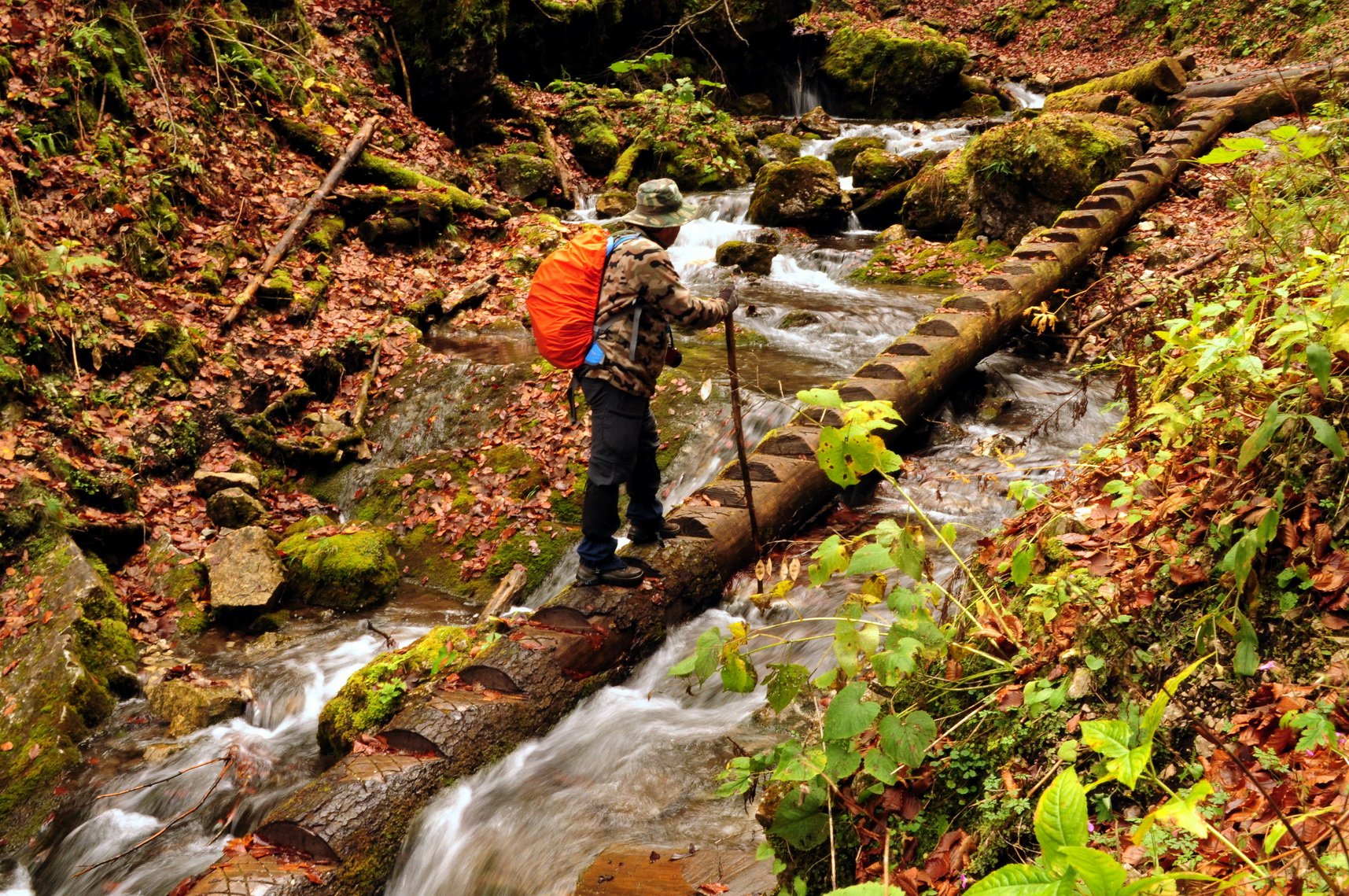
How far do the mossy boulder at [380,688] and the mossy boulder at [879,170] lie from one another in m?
12.5

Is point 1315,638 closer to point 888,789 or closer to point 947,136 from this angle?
point 888,789

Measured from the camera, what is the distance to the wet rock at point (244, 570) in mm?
6855

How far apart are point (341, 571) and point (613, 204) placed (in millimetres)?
10267

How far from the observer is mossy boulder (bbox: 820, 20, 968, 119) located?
2206 cm

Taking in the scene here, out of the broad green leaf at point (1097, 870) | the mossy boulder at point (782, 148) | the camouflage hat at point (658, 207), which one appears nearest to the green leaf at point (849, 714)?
the broad green leaf at point (1097, 870)

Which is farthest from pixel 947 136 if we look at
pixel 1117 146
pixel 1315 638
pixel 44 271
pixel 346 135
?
pixel 1315 638

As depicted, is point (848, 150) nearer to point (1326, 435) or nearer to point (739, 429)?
point (739, 429)

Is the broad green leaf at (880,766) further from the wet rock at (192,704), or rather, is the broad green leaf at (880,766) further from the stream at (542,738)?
the wet rock at (192,704)

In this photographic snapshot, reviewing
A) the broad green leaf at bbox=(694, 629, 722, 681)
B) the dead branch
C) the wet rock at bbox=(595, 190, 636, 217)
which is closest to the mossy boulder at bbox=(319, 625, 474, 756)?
the broad green leaf at bbox=(694, 629, 722, 681)

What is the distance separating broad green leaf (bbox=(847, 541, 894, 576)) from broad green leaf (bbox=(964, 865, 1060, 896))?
1.17m

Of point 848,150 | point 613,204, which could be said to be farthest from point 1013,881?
point 848,150

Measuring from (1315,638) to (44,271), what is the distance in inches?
391

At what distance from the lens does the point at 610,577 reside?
5.15m

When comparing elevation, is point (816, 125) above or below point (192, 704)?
above
